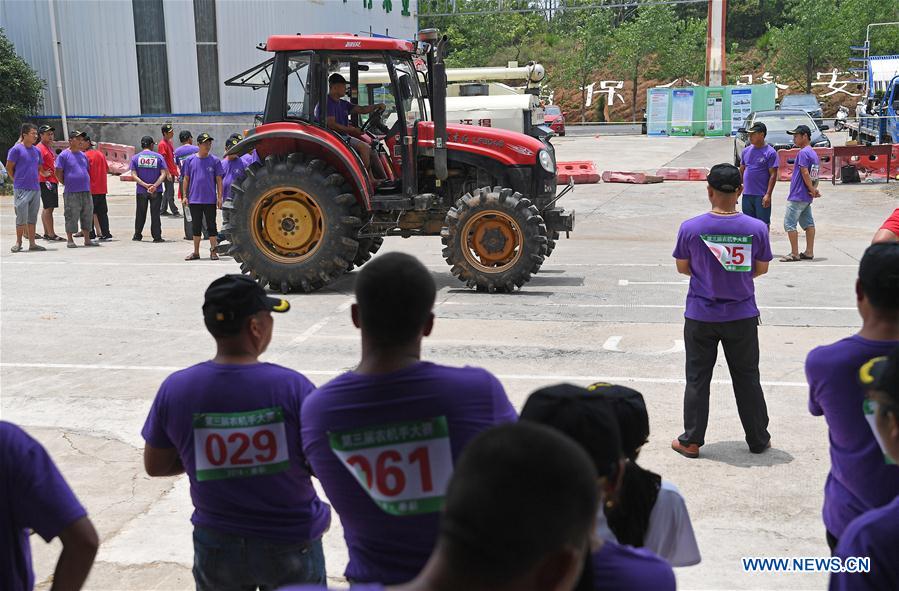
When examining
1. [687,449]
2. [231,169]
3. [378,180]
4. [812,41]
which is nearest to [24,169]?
[231,169]

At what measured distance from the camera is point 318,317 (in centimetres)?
1050

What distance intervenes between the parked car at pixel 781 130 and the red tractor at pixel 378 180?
46.2 feet

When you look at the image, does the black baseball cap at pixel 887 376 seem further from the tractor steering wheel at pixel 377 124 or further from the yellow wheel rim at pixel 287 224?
the tractor steering wheel at pixel 377 124

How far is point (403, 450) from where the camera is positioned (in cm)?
268

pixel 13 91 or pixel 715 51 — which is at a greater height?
pixel 715 51

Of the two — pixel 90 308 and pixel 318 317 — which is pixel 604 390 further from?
pixel 90 308

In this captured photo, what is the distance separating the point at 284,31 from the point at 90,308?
23045 millimetres

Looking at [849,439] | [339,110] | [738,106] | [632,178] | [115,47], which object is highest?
[115,47]

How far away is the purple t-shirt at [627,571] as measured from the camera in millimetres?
2160

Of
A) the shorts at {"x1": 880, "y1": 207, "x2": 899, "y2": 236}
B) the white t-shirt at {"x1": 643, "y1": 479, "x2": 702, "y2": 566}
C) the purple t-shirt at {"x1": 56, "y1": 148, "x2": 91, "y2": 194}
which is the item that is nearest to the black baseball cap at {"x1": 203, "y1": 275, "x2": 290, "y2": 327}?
the white t-shirt at {"x1": 643, "y1": 479, "x2": 702, "y2": 566}

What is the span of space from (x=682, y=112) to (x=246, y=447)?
41.4 m

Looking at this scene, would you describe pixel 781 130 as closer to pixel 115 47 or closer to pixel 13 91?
pixel 115 47

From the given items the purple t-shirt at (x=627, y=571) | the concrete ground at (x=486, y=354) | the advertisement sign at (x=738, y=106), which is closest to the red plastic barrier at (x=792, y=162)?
the concrete ground at (x=486, y=354)

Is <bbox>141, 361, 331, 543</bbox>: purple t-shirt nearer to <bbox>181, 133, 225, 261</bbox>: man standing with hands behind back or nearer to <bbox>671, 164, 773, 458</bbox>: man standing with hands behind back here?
<bbox>671, 164, 773, 458</bbox>: man standing with hands behind back
